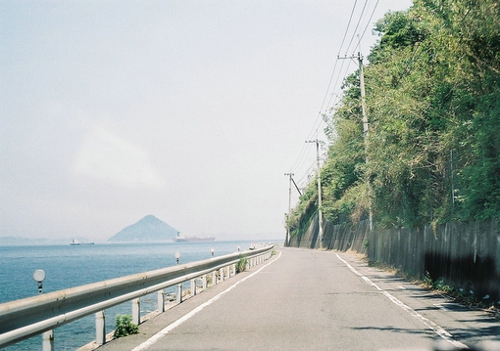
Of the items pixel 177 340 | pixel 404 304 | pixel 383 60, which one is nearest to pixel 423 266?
pixel 404 304

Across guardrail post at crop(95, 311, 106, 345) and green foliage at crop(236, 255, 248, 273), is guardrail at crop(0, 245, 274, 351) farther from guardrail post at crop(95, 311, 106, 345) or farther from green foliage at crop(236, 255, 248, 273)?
green foliage at crop(236, 255, 248, 273)

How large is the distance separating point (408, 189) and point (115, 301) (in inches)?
696

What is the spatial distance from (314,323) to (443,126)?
1132cm

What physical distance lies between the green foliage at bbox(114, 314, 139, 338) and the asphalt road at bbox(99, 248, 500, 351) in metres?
0.17

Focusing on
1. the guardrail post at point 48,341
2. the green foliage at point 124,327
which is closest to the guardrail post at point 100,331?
the green foliage at point 124,327

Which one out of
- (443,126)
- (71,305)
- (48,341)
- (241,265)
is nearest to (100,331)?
(71,305)

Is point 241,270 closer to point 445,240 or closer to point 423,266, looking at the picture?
point 423,266

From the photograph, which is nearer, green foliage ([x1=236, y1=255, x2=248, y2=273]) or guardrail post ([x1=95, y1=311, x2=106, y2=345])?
guardrail post ([x1=95, y1=311, x2=106, y2=345])

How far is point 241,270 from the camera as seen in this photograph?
29062mm

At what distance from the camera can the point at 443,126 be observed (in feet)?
67.3

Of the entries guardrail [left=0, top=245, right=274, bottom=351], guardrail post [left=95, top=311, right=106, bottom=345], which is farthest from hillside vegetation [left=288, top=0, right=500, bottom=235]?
guardrail post [left=95, top=311, right=106, bottom=345]

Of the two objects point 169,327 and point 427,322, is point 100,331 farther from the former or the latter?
point 427,322

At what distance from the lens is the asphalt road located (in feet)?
30.7

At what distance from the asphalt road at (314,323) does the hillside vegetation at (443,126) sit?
3199mm
